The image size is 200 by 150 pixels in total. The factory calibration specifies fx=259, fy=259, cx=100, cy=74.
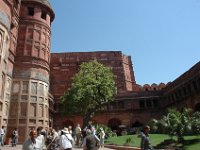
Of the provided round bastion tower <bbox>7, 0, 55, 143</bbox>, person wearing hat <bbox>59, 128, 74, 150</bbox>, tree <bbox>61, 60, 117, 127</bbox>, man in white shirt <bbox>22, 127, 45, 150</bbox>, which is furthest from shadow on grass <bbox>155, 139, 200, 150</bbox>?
round bastion tower <bbox>7, 0, 55, 143</bbox>

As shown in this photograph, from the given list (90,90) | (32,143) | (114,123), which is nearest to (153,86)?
(114,123)

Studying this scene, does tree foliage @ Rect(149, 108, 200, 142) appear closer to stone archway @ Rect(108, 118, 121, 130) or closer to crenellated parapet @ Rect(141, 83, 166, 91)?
stone archway @ Rect(108, 118, 121, 130)

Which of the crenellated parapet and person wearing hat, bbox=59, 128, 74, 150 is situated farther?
the crenellated parapet

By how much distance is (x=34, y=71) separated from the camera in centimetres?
2856

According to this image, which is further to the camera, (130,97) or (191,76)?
(130,97)

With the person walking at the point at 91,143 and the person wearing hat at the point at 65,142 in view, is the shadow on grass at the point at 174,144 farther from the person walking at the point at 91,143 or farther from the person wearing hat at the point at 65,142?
the person wearing hat at the point at 65,142

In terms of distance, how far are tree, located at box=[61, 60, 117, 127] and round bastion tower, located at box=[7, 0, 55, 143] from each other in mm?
3251

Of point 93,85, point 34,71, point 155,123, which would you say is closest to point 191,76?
point 93,85

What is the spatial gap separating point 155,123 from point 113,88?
40.3 feet

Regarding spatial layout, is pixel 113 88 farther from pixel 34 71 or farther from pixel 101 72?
pixel 34 71

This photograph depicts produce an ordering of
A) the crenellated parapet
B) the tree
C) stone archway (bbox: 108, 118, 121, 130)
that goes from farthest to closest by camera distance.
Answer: the crenellated parapet → stone archway (bbox: 108, 118, 121, 130) → the tree

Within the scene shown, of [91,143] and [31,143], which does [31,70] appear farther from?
[31,143]

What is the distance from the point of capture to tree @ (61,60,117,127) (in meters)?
28.3

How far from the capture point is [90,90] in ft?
91.8
